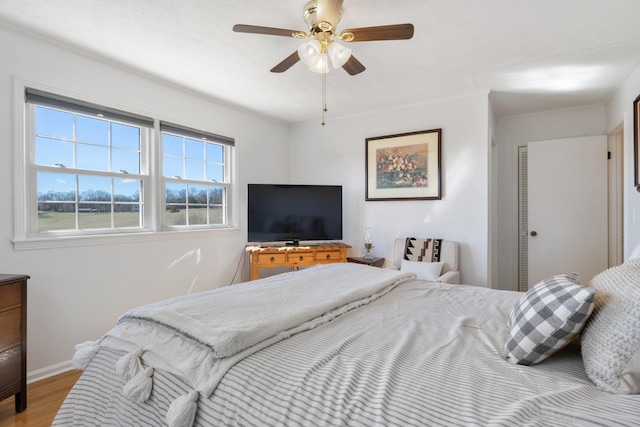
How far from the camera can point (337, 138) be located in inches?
169

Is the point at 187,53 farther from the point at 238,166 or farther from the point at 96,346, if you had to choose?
the point at 96,346

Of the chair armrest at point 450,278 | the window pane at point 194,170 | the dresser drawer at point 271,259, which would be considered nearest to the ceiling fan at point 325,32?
the window pane at point 194,170

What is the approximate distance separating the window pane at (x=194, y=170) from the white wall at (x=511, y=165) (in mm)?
3732

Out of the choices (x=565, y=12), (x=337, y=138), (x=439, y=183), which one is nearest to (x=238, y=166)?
(x=337, y=138)

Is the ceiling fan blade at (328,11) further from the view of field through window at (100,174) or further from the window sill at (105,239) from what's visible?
the window sill at (105,239)

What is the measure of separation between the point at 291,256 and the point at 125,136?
6.68 feet

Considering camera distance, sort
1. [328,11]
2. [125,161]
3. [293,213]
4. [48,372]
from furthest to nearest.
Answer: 1. [293,213]
2. [125,161]
3. [48,372]
4. [328,11]

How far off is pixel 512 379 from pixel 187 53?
282 cm

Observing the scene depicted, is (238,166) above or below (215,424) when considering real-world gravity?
above

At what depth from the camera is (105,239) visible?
8.70 feet

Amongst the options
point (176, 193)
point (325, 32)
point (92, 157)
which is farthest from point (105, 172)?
point (325, 32)

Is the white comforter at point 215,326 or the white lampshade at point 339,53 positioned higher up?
the white lampshade at point 339,53

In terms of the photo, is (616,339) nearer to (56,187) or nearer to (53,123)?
(56,187)

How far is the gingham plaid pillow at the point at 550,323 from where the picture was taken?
3.08ft
